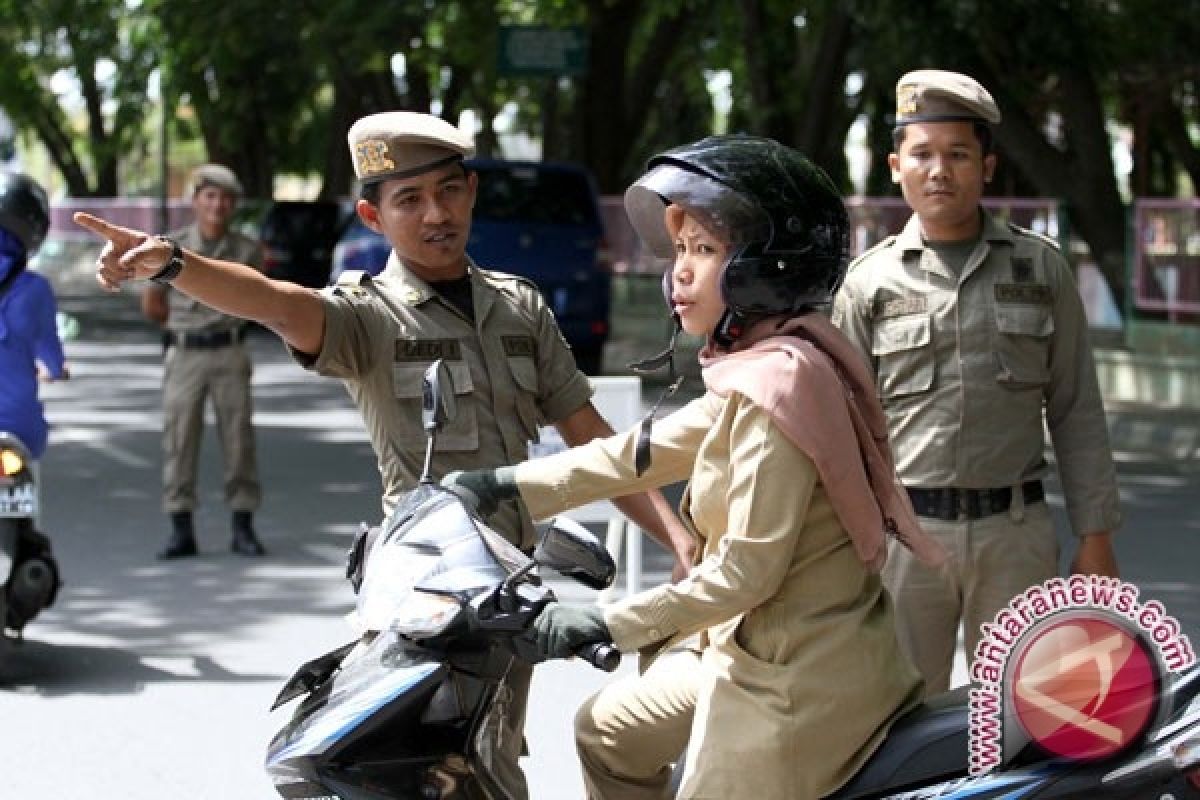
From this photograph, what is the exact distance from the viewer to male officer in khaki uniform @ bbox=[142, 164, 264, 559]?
444 inches

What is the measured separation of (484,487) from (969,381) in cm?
185

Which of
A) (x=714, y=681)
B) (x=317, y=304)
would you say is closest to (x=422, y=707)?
(x=714, y=681)

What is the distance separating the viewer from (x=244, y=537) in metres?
11.2

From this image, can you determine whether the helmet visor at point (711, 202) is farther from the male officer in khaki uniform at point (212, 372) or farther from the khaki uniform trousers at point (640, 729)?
the male officer in khaki uniform at point (212, 372)

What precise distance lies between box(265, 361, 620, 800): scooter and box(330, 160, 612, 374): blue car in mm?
16732

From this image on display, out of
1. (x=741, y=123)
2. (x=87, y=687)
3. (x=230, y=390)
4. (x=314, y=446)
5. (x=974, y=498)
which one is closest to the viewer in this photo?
(x=974, y=498)

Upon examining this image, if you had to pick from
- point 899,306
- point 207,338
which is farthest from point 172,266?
point 207,338

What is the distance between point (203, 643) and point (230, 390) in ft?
8.93

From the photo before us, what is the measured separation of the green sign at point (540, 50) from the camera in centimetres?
2452

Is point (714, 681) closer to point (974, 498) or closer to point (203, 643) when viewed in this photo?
point (974, 498)

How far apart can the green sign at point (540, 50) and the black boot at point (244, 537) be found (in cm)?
1383

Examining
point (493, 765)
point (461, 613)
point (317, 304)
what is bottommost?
point (493, 765)

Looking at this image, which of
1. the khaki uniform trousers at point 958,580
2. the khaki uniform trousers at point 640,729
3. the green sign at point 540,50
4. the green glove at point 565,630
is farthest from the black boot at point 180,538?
the green sign at point 540,50

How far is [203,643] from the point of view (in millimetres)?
8891
